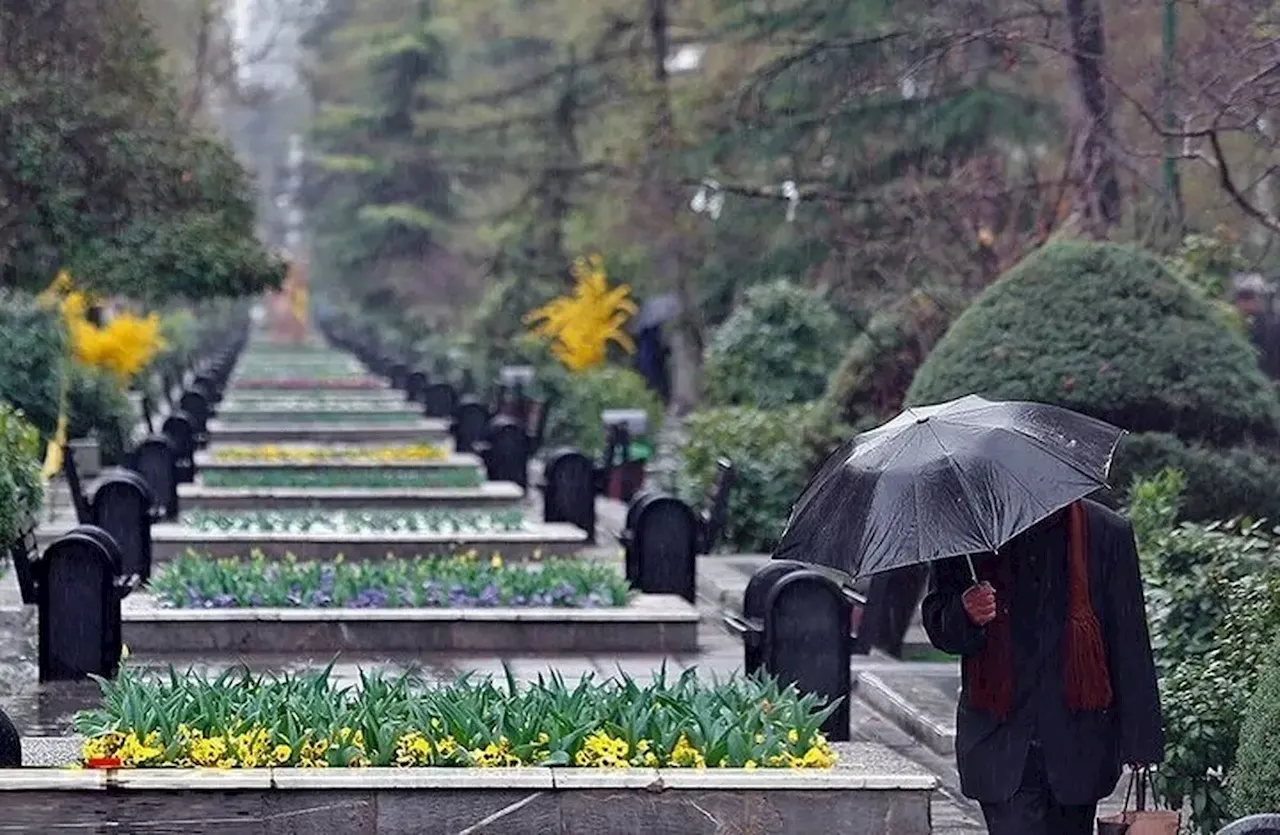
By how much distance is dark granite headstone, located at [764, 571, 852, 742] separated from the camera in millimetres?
10945

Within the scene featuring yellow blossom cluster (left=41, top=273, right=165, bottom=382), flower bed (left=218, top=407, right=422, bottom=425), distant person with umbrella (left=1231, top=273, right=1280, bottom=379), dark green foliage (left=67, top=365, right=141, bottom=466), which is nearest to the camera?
dark green foliage (left=67, top=365, right=141, bottom=466)

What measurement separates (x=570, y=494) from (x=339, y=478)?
4.02m

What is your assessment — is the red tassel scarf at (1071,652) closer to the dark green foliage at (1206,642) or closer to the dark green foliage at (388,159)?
the dark green foliage at (1206,642)

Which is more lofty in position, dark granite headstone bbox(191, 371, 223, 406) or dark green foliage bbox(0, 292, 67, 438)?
dark green foliage bbox(0, 292, 67, 438)

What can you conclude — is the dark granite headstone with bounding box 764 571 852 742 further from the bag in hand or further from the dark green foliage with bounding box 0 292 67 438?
the dark green foliage with bounding box 0 292 67 438

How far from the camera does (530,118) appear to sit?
4684 centimetres

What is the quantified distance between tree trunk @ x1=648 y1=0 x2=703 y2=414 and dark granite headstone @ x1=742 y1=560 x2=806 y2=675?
17171 mm

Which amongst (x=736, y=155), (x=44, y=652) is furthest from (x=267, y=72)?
(x=44, y=652)

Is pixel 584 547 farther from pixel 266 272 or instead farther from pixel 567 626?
pixel 567 626

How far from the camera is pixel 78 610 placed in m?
12.0

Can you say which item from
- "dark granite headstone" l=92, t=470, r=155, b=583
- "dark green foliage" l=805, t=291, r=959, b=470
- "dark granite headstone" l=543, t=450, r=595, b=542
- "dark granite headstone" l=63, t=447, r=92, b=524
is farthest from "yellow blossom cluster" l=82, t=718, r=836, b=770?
"dark granite headstone" l=543, t=450, r=595, b=542

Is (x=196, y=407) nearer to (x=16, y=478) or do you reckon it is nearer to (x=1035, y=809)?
(x=16, y=478)

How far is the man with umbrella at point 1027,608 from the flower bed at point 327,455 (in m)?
18.5

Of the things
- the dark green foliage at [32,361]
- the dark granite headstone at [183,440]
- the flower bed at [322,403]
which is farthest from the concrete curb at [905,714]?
the flower bed at [322,403]
